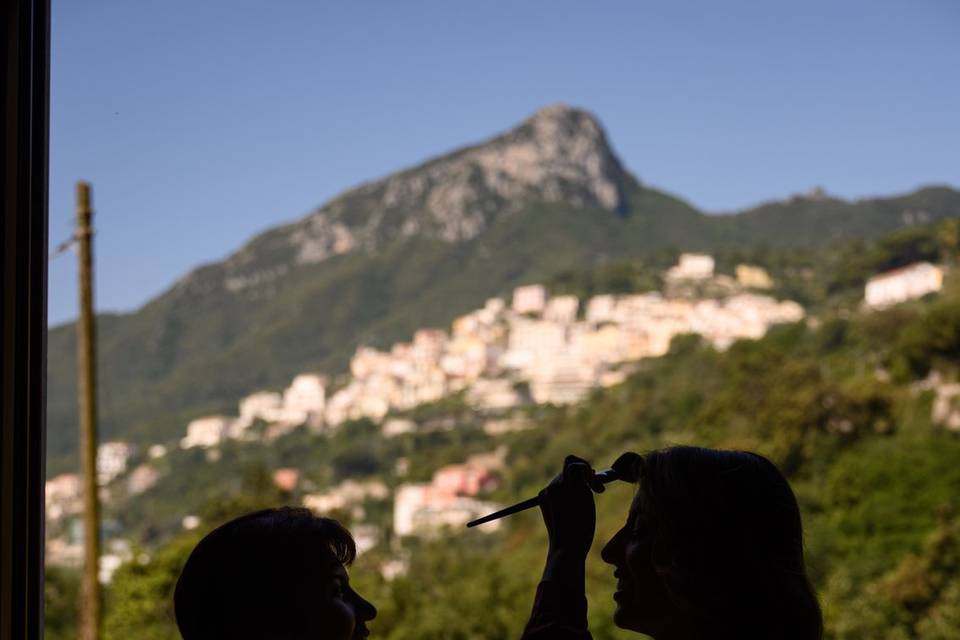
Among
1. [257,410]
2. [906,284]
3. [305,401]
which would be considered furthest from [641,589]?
[305,401]

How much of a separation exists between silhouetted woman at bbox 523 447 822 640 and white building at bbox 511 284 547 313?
2441 inches

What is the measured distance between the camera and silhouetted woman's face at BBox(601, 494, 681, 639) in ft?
3.27

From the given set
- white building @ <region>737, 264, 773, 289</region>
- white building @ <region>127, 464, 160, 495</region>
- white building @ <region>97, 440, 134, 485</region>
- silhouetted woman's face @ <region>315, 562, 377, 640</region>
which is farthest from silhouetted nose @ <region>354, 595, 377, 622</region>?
white building @ <region>737, 264, 773, 289</region>

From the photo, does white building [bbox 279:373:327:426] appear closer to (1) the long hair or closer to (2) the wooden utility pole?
(2) the wooden utility pole

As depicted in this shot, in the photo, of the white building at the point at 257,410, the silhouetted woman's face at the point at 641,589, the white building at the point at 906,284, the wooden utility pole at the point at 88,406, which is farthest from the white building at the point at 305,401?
the silhouetted woman's face at the point at 641,589

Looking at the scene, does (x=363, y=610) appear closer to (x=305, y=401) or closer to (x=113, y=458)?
(x=113, y=458)

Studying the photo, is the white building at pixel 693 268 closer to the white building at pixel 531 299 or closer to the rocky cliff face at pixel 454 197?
the white building at pixel 531 299

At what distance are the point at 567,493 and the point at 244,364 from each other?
64.9m

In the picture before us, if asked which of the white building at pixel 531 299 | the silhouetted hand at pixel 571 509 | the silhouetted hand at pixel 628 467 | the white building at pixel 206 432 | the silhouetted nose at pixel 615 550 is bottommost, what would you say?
the white building at pixel 206 432

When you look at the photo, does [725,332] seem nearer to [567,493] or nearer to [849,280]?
[849,280]

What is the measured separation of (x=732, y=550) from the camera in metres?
0.97

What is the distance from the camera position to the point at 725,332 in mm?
54125

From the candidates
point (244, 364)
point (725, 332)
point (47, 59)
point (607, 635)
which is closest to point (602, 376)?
point (725, 332)

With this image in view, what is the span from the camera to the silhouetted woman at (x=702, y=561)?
0.97 meters
